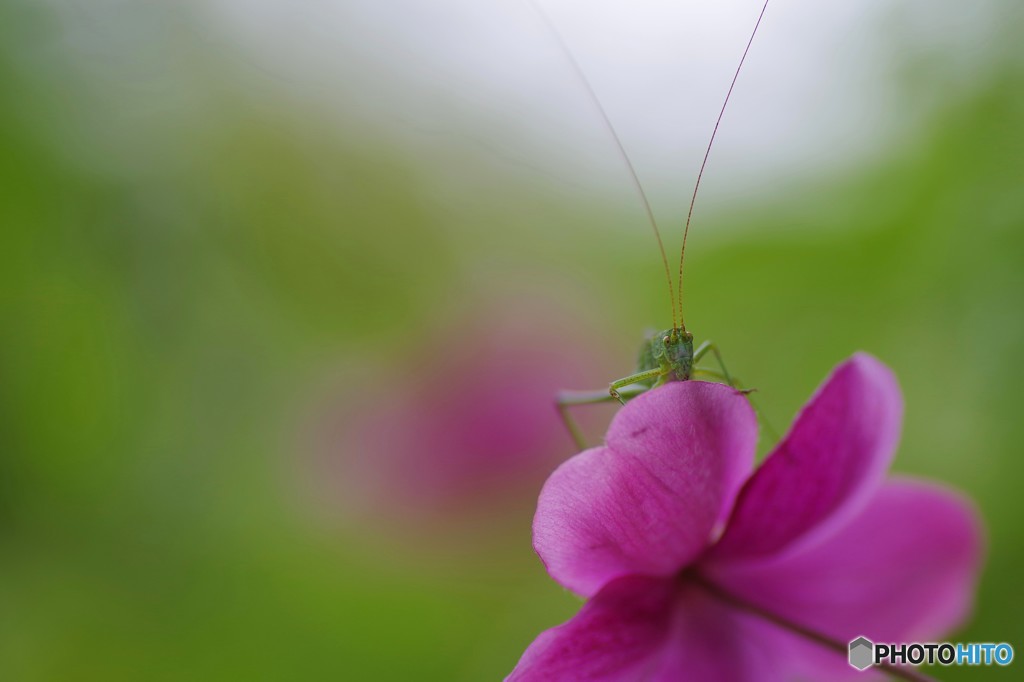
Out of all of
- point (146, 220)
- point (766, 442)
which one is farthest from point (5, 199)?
point (766, 442)

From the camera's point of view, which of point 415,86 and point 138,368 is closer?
point 138,368

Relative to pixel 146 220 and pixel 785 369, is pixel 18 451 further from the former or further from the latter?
pixel 785 369

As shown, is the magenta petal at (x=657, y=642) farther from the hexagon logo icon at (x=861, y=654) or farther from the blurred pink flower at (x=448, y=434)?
the blurred pink flower at (x=448, y=434)

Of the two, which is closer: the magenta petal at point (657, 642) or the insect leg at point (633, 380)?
the magenta petal at point (657, 642)

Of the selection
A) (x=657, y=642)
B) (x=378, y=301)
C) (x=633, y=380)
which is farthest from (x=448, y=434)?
(x=657, y=642)

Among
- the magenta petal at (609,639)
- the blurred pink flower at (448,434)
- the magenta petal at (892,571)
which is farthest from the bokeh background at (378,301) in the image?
the magenta petal at (609,639)

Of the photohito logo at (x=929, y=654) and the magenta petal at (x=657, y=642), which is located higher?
the magenta petal at (x=657, y=642)

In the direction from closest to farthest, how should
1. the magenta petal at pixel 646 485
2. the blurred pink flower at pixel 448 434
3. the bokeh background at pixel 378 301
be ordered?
1. the magenta petal at pixel 646 485
2. the bokeh background at pixel 378 301
3. the blurred pink flower at pixel 448 434

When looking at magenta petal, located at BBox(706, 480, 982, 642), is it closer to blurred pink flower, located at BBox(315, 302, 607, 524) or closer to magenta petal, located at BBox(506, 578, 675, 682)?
magenta petal, located at BBox(506, 578, 675, 682)
